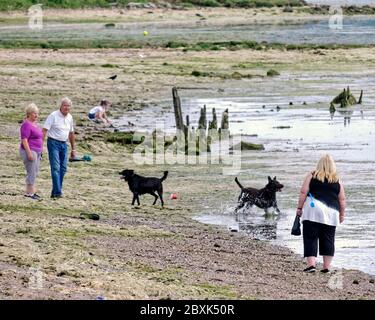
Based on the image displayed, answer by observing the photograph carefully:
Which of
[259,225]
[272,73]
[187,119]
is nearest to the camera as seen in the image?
[259,225]

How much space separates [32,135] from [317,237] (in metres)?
5.11

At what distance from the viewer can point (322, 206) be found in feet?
47.9

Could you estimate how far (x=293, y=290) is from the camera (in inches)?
543

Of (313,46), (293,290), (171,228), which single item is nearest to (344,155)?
(171,228)

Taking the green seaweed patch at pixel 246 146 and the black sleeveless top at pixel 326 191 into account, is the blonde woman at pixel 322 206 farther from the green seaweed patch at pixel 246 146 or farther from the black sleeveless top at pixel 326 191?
the green seaweed patch at pixel 246 146

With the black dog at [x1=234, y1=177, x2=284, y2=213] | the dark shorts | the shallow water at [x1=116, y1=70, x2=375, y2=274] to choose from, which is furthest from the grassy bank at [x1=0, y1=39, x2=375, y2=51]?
the dark shorts

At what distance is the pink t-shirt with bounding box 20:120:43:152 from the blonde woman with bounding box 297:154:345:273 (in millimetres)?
4822

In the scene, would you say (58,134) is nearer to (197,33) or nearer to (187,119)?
(187,119)

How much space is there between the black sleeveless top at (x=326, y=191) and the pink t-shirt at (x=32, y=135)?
16.5 feet

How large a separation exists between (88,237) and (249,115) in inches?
836

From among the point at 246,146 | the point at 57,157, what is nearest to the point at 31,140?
the point at 57,157

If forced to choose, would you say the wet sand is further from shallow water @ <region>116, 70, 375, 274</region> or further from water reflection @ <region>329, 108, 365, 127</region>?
water reflection @ <region>329, 108, 365, 127</region>

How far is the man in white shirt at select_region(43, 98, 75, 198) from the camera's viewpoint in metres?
18.3

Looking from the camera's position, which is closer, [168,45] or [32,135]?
[32,135]
